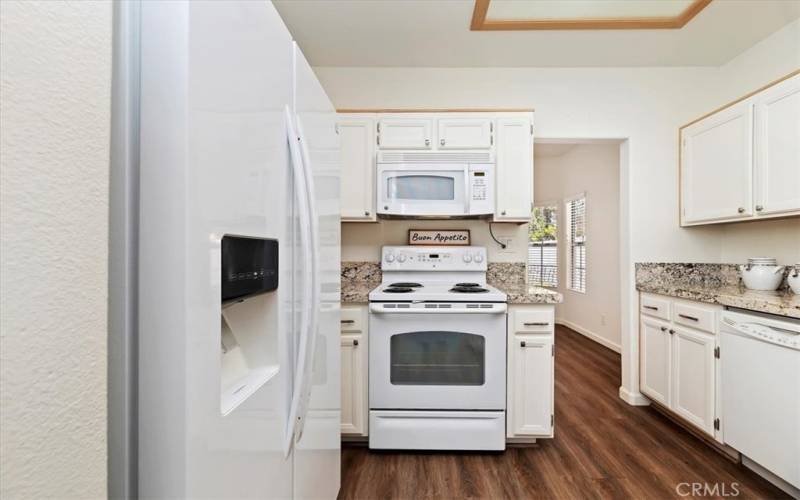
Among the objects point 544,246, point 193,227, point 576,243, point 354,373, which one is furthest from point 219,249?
point 544,246

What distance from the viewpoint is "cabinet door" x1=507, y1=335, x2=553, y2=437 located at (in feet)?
6.70

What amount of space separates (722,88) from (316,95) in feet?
10.8

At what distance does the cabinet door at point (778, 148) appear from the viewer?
188cm

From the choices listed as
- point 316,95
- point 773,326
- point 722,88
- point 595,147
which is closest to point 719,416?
point 773,326

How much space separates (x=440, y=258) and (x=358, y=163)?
3.00 feet

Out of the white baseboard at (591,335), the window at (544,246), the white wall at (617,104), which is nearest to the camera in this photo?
the white wall at (617,104)

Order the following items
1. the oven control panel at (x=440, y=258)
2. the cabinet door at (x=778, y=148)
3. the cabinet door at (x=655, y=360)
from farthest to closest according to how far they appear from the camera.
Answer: the oven control panel at (x=440, y=258) → the cabinet door at (x=655, y=360) → the cabinet door at (x=778, y=148)

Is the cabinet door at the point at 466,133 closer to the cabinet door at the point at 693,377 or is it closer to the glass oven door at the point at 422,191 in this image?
the glass oven door at the point at 422,191

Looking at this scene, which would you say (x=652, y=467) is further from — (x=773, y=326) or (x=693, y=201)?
(x=693, y=201)

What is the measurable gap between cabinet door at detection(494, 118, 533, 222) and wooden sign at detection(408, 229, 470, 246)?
35 cm

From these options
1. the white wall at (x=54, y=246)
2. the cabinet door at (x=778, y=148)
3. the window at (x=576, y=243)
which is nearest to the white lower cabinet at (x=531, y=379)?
the cabinet door at (x=778, y=148)

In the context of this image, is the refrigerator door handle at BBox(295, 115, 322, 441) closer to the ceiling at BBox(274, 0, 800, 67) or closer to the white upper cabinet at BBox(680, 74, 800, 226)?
the ceiling at BBox(274, 0, 800, 67)

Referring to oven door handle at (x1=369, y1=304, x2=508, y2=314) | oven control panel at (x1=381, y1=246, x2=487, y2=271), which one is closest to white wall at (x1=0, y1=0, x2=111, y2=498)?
oven door handle at (x1=369, y1=304, x2=508, y2=314)

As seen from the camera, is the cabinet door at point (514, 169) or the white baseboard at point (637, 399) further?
the white baseboard at point (637, 399)
